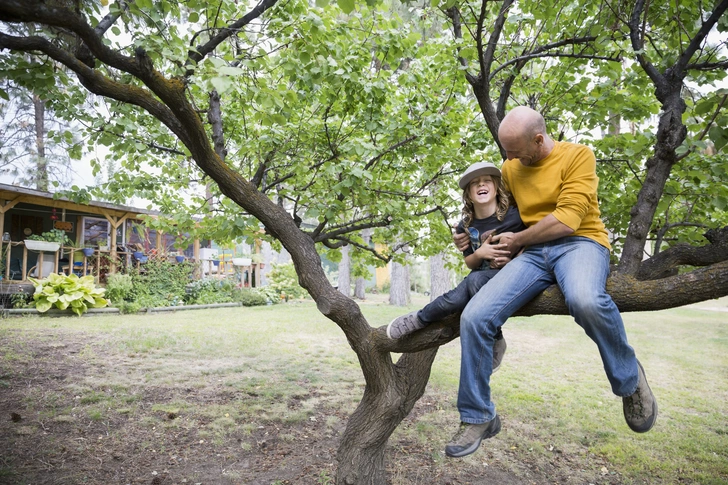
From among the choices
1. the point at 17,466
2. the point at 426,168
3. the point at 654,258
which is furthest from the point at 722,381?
the point at 17,466

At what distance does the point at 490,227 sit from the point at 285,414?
3.89 metres

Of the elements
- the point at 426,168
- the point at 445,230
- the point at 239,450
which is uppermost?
the point at 426,168

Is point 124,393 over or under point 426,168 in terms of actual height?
under

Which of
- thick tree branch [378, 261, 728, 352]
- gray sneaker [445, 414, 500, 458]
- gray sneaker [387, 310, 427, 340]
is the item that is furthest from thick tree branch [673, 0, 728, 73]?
gray sneaker [445, 414, 500, 458]

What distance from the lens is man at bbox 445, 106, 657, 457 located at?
2.13m

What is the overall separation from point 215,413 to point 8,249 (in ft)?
35.5

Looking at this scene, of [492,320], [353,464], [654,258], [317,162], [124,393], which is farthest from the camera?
[124,393]

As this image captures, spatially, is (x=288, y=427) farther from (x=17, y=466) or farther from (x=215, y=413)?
(x=17, y=466)

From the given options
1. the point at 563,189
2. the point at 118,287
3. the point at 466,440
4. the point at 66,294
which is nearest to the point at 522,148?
the point at 563,189


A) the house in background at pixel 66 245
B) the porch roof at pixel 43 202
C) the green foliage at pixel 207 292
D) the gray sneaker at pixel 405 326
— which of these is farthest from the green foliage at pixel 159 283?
the gray sneaker at pixel 405 326

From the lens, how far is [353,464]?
379 cm

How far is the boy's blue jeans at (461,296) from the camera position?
2.50 m

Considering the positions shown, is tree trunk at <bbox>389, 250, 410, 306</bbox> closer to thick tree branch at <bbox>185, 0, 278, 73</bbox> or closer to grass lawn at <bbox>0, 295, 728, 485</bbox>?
grass lawn at <bbox>0, 295, 728, 485</bbox>

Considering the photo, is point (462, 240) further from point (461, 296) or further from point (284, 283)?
point (284, 283)
